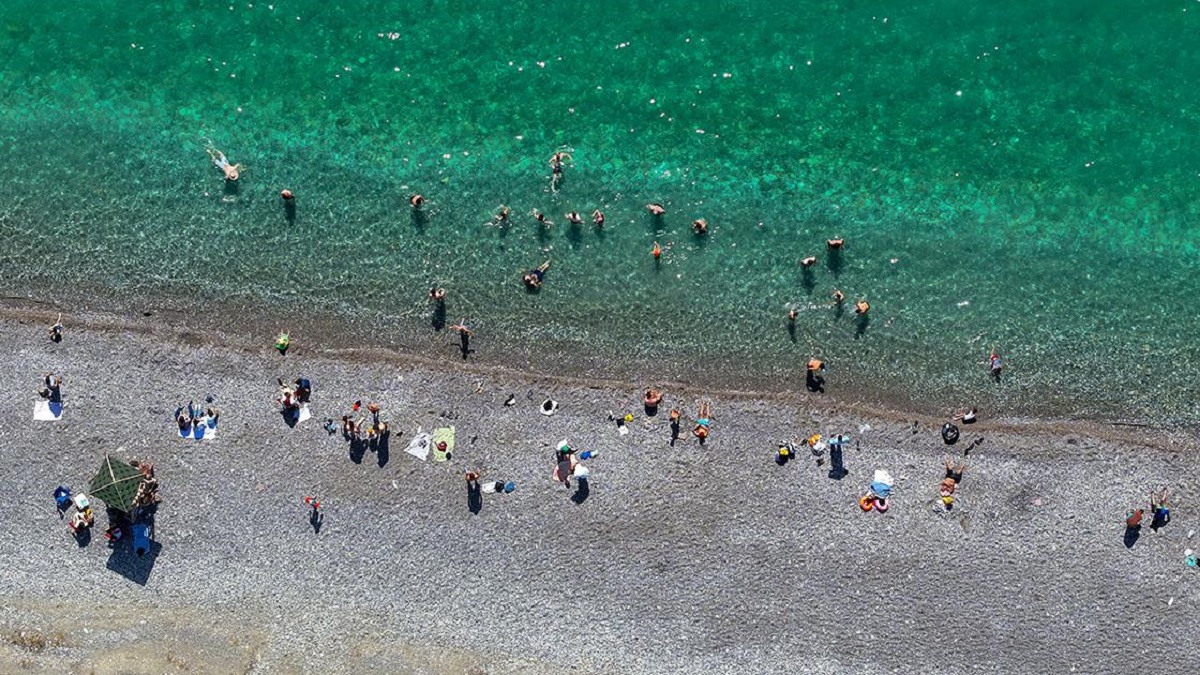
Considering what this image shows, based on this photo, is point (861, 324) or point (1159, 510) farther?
point (861, 324)

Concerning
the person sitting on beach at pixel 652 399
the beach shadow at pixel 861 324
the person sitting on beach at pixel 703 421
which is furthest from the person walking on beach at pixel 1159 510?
the person sitting on beach at pixel 652 399

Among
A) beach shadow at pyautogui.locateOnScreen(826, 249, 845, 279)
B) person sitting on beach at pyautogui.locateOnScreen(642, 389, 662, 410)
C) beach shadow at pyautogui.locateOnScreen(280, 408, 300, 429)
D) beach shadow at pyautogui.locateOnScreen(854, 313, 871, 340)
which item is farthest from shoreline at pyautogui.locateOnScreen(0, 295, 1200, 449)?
beach shadow at pyautogui.locateOnScreen(826, 249, 845, 279)

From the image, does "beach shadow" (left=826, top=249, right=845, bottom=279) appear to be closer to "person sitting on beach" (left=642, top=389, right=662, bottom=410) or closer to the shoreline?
the shoreline

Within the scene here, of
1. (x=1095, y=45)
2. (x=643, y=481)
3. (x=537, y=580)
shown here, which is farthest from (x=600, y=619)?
(x=1095, y=45)

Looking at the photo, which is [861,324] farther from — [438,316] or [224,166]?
[224,166]

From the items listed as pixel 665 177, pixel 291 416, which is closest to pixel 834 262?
pixel 665 177

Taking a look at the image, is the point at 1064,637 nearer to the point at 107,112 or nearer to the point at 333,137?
the point at 333,137

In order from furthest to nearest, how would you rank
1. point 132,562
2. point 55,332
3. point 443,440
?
point 55,332, point 443,440, point 132,562
